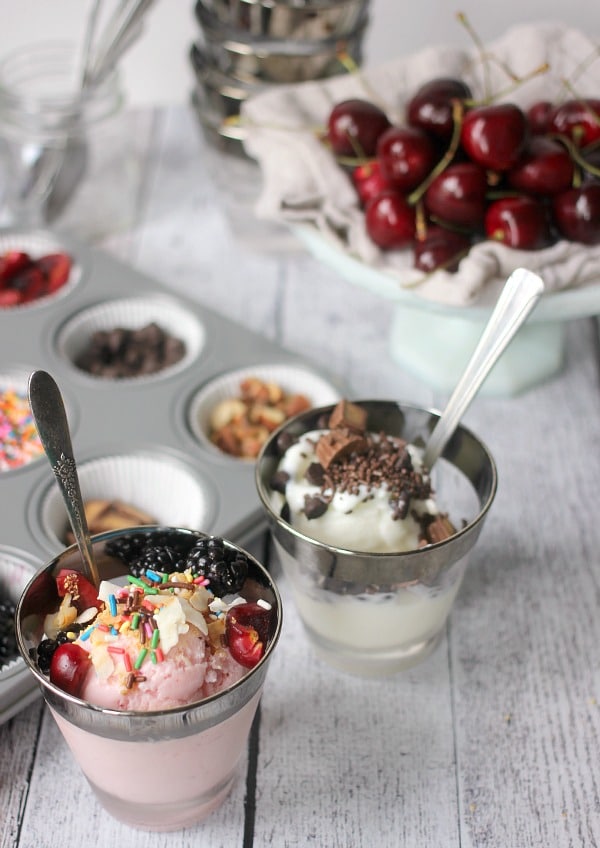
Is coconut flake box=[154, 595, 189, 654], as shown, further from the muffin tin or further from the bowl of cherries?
the bowl of cherries

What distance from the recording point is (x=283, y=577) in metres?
1.34

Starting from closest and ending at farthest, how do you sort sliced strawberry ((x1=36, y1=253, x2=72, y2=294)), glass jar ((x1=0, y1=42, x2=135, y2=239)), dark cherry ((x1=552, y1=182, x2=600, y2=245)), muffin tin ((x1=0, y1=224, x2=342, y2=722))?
muffin tin ((x1=0, y1=224, x2=342, y2=722)) → dark cherry ((x1=552, y1=182, x2=600, y2=245)) → sliced strawberry ((x1=36, y1=253, x2=72, y2=294)) → glass jar ((x1=0, y1=42, x2=135, y2=239))

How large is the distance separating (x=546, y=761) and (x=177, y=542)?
494mm

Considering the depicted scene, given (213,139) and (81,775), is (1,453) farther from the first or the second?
(213,139)

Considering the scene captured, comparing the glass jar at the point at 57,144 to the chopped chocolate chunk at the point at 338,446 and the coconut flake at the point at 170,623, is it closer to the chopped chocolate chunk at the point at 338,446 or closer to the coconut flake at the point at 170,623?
the chopped chocolate chunk at the point at 338,446

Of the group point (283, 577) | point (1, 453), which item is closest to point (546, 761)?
point (283, 577)

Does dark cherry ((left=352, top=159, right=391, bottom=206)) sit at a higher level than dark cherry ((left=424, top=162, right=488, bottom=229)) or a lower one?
lower

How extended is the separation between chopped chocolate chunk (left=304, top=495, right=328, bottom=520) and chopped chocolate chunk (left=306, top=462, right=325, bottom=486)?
0.02 meters

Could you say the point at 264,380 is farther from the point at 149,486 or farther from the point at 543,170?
the point at 543,170

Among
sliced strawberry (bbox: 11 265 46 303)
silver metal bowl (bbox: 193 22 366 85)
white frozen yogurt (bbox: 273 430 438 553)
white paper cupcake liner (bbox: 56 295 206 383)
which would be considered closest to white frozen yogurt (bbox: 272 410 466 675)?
white frozen yogurt (bbox: 273 430 438 553)

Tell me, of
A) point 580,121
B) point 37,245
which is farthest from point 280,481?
point 37,245

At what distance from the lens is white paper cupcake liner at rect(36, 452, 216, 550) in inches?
54.4

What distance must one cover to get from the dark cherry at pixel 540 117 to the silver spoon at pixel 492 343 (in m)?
0.54

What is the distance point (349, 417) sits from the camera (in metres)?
1.19
